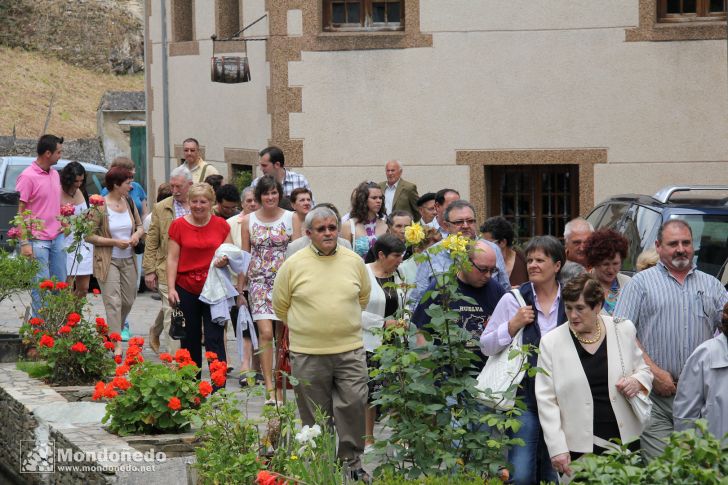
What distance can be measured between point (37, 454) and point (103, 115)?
25.8 m

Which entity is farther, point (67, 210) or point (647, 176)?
point (647, 176)

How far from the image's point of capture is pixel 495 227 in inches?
401

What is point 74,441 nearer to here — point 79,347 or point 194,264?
point 79,347

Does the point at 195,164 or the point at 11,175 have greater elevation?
the point at 195,164

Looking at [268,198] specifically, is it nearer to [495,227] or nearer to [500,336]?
[495,227]

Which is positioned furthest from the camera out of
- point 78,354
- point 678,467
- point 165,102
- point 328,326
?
point 165,102

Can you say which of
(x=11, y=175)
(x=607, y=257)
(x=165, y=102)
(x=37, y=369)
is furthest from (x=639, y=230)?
(x=11, y=175)

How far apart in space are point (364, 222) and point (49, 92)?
111ft

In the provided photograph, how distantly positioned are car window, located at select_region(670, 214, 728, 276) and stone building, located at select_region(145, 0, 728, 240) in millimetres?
6704

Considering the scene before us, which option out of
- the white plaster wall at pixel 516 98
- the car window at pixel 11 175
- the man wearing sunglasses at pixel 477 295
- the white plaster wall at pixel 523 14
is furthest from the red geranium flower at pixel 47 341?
the car window at pixel 11 175

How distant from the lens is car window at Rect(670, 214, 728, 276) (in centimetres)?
1059

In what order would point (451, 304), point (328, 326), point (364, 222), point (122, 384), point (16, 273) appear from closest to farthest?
point (451, 304) < point (328, 326) < point (122, 384) < point (364, 222) < point (16, 273)

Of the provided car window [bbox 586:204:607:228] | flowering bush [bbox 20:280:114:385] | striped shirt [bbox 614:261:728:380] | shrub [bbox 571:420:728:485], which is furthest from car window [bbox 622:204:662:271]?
shrub [bbox 571:420:728:485]

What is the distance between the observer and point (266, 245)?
11023mm
